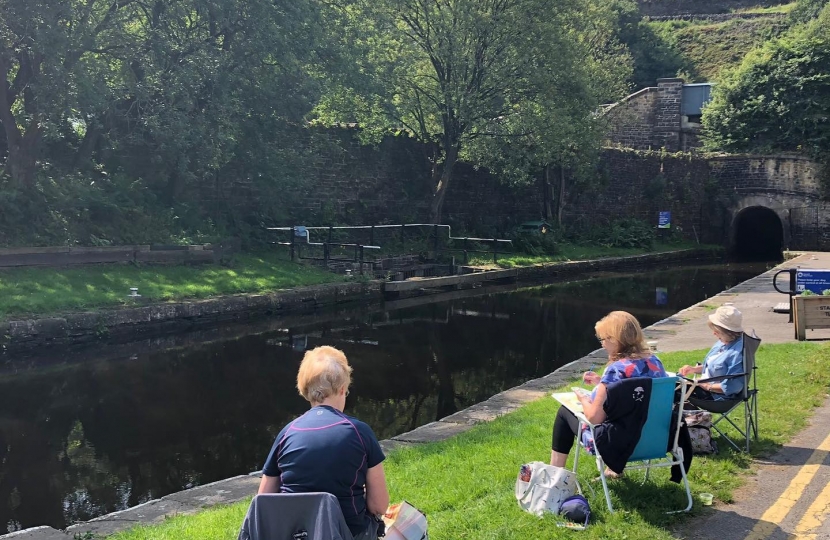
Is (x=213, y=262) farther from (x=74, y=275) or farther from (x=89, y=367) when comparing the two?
(x=89, y=367)

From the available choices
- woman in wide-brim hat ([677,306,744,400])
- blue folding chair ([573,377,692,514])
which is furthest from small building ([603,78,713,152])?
blue folding chair ([573,377,692,514])

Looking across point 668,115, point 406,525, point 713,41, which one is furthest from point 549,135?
point 713,41

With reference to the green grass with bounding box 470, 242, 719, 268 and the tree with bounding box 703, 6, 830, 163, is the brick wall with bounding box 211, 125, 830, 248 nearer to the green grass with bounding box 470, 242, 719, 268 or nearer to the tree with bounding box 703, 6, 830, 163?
the tree with bounding box 703, 6, 830, 163

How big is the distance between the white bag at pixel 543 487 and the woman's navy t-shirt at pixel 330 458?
142 cm

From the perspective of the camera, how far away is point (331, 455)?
3182 mm

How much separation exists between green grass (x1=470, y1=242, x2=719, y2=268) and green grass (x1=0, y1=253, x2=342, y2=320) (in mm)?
7212

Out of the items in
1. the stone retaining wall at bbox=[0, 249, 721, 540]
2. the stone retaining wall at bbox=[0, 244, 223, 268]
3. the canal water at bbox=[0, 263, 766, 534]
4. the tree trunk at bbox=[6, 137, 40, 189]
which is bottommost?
the canal water at bbox=[0, 263, 766, 534]

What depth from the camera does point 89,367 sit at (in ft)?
35.4

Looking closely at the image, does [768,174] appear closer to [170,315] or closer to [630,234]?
[630,234]

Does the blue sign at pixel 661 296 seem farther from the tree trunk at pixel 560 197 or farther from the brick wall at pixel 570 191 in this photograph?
the tree trunk at pixel 560 197

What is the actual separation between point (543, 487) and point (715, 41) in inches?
2286

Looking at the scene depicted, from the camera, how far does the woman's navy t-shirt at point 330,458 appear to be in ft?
10.4

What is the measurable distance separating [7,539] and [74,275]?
10463 millimetres

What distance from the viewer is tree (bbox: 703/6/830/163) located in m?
32.5
